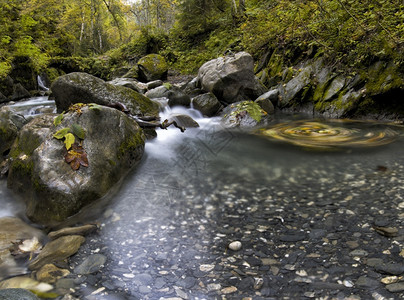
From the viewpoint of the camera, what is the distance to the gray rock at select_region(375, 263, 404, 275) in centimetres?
233

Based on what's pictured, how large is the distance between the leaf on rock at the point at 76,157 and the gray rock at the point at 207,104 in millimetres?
6559

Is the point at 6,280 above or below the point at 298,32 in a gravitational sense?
below

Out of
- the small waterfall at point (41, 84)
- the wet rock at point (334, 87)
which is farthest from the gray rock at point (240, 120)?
the small waterfall at point (41, 84)

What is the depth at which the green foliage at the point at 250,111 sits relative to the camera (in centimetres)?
918

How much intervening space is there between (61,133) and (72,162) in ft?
1.84

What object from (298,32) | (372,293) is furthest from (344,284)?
(298,32)

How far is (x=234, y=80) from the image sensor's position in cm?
1095

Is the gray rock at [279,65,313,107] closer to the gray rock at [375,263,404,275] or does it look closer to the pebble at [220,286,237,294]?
the gray rock at [375,263,404,275]

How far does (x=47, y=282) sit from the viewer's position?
258cm

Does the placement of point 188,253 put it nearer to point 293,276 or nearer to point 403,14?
point 293,276

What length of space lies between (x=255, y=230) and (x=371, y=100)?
7.08 m

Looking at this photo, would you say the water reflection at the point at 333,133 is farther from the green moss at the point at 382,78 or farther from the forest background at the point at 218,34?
the forest background at the point at 218,34

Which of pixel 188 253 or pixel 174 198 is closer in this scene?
pixel 188 253

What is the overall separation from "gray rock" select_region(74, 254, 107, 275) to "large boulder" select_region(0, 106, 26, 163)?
161 inches
